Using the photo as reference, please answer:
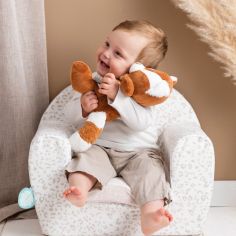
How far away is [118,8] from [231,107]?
0.71 m

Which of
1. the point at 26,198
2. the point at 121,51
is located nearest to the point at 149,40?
the point at 121,51

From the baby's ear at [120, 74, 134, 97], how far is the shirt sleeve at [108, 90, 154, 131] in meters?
0.03

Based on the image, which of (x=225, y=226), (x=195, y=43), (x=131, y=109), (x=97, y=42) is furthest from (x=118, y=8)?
(x=225, y=226)

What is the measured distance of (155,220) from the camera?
71.2 inches

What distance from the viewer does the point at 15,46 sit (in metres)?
2.08

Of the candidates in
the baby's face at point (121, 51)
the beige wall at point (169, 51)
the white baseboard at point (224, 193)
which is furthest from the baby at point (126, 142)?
the white baseboard at point (224, 193)

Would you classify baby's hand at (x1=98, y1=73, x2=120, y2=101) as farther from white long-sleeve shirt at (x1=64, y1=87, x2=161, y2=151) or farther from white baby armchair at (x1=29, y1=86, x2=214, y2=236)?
white baby armchair at (x1=29, y1=86, x2=214, y2=236)

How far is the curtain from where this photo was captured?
209cm

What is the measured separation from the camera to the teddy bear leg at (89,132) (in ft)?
6.29

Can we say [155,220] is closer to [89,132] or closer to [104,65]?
[89,132]

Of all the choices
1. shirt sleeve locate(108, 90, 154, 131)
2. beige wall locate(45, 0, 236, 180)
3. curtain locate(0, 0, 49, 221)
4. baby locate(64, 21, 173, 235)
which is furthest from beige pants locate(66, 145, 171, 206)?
beige wall locate(45, 0, 236, 180)

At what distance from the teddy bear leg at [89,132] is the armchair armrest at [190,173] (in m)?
0.30

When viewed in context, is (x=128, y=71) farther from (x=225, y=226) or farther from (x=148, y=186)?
(x=225, y=226)

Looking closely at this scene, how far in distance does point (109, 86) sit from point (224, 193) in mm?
972
